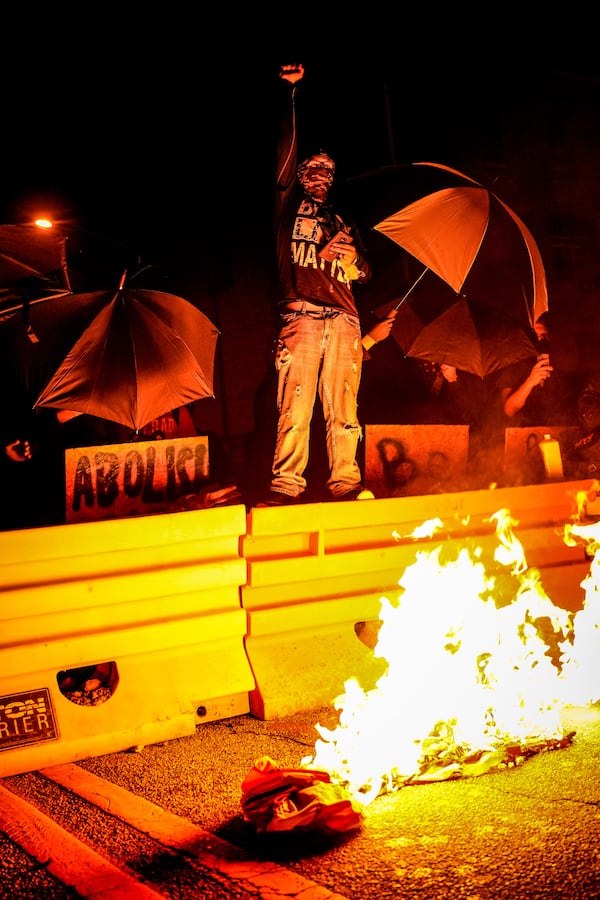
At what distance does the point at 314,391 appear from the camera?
641 centimetres

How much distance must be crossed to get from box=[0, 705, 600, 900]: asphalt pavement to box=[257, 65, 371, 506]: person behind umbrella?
7.73 feet

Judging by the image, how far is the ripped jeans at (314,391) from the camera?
20.5 feet

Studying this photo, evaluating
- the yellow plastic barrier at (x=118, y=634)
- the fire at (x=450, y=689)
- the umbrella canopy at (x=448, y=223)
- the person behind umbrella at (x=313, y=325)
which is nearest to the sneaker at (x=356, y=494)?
the person behind umbrella at (x=313, y=325)

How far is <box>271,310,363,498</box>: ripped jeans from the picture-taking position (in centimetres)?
625

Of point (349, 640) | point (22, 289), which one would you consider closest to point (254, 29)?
point (22, 289)

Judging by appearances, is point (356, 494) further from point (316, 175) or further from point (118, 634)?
point (316, 175)

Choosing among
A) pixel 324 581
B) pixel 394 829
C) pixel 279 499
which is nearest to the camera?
pixel 394 829

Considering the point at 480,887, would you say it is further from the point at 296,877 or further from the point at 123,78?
the point at 123,78

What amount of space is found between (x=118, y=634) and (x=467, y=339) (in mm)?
5204

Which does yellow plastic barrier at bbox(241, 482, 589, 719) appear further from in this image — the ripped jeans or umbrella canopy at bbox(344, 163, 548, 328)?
umbrella canopy at bbox(344, 163, 548, 328)

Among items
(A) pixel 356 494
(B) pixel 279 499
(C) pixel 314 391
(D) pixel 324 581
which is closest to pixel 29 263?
(C) pixel 314 391

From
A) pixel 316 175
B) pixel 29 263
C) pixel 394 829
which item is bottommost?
pixel 394 829

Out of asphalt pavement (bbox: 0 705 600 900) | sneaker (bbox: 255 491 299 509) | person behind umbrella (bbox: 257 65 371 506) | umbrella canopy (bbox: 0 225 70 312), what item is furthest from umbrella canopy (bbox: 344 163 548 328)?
asphalt pavement (bbox: 0 705 600 900)

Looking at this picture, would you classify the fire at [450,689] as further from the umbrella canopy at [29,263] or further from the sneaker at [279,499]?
the umbrella canopy at [29,263]
